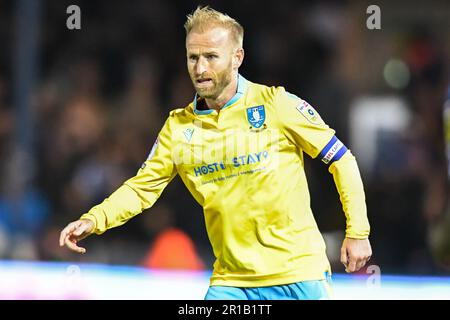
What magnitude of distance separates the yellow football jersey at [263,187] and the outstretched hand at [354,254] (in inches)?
1.7

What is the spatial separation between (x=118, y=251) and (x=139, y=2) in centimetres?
348

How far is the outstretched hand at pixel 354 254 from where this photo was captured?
5277 mm

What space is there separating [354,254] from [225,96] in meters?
1.04

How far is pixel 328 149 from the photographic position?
5465mm

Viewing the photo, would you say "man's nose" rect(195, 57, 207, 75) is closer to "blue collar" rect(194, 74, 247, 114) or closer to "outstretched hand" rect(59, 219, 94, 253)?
"blue collar" rect(194, 74, 247, 114)

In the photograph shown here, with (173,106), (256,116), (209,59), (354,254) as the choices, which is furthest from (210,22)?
(173,106)

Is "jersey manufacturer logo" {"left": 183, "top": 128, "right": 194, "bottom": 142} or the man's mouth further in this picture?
"jersey manufacturer logo" {"left": 183, "top": 128, "right": 194, "bottom": 142}

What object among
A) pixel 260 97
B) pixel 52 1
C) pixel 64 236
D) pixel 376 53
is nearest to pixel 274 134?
pixel 260 97

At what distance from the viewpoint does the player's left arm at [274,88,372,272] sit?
17.7 ft

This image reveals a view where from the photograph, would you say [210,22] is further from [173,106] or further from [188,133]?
[173,106]

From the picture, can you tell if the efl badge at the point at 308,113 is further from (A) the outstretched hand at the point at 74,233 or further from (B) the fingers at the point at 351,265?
(A) the outstretched hand at the point at 74,233

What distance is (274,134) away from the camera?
5504 millimetres

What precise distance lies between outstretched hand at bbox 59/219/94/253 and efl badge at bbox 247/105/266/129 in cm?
95

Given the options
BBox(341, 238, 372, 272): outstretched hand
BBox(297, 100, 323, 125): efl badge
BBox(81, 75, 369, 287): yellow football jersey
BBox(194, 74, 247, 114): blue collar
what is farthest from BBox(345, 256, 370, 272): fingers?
BBox(194, 74, 247, 114): blue collar
